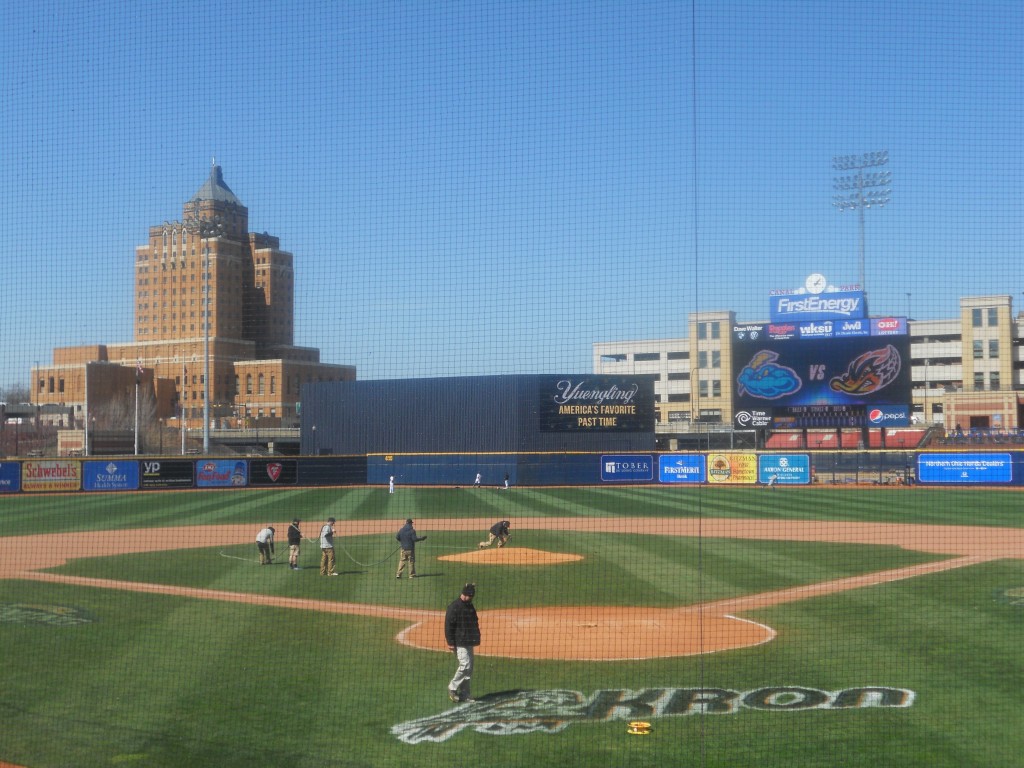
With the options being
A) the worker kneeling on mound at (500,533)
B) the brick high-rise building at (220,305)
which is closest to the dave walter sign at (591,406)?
the brick high-rise building at (220,305)

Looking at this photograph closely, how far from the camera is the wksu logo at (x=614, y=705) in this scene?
8031mm

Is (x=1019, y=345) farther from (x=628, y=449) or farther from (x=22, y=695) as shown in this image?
(x=22, y=695)

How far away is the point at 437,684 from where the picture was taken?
30.6 ft

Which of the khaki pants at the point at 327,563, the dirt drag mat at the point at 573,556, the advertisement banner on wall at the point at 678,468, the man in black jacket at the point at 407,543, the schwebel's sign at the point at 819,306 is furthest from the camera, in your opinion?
the schwebel's sign at the point at 819,306

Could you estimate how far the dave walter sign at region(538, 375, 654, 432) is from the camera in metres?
35.6

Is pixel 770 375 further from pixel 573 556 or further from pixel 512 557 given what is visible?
pixel 512 557

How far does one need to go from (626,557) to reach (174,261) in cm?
904

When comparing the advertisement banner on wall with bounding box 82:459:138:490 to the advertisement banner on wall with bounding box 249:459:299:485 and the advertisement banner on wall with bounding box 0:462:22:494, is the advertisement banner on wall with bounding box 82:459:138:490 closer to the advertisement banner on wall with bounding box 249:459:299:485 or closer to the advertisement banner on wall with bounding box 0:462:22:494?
the advertisement banner on wall with bounding box 0:462:22:494

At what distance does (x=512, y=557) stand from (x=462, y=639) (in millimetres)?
9011

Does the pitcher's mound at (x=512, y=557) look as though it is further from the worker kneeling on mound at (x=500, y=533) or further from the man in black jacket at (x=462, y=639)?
the man in black jacket at (x=462, y=639)

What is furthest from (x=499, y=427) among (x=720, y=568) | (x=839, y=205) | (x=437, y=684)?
(x=437, y=684)

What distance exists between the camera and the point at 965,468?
32.8 m

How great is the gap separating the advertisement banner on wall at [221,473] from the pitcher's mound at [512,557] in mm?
17785

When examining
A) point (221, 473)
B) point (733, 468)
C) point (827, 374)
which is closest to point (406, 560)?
point (221, 473)
